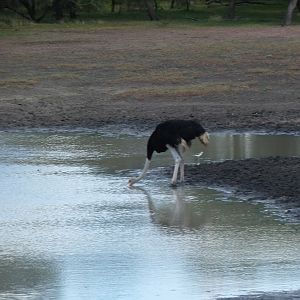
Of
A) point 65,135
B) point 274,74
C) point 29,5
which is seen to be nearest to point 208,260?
point 65,135

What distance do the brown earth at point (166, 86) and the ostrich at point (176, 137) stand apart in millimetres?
566

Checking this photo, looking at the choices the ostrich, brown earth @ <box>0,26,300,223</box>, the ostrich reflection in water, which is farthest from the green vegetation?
the ostrich reflection in water

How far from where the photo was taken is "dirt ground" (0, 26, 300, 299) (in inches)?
575

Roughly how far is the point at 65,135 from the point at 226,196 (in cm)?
619

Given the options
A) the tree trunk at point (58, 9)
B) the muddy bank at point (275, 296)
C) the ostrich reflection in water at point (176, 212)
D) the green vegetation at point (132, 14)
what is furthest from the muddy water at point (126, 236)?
the tree trunk at point (58, 9)

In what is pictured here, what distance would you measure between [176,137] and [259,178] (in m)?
1.18

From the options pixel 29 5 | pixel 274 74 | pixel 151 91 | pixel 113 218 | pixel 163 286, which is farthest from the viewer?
pixel 29 5

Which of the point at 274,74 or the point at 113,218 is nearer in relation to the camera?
the point at 113,218

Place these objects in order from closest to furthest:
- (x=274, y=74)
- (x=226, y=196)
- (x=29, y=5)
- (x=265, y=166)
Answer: (x=226, y=196)
(x=265, y=166)
(x=274, y=74)
(x=29, y=5)

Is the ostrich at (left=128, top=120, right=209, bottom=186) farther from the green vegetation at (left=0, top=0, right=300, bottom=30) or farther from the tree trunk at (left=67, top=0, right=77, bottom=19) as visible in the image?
the tree trunk at (left=67, top=0, right=77, bottom=19)

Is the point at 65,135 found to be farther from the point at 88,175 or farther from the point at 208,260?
the point at 208,260

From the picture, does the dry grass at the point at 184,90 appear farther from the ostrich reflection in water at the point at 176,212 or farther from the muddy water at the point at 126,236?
the ostrich reflection in water at the point at 176,212

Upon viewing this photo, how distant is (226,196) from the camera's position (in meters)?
12.9

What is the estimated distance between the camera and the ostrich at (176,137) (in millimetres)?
13531
